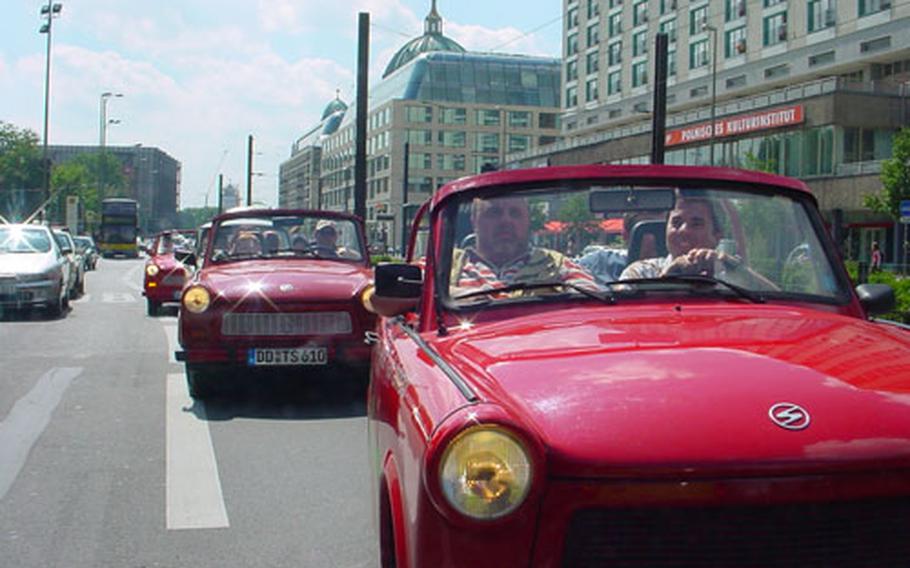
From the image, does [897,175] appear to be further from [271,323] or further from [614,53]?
[614,53]

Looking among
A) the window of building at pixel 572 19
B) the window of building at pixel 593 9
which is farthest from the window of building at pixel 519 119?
the window of building at pixel 593 9

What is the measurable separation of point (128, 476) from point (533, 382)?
4079mm

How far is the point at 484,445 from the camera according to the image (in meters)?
2.24

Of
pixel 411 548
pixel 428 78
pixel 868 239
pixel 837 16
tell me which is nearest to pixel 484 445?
pixel 411 548

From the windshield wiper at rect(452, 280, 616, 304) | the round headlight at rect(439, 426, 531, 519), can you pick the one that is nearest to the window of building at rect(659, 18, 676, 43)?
the windshield wiper at rect(452, 280, 616, 304)

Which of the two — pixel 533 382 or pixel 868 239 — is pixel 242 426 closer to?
pixel 533 382

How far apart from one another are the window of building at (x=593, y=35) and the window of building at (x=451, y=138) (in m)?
25.5

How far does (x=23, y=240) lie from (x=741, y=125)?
41.7m

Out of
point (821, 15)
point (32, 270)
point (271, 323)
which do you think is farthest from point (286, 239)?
point (821, 15)

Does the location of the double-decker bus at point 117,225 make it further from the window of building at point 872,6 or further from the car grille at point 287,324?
the car grille at point 287,324

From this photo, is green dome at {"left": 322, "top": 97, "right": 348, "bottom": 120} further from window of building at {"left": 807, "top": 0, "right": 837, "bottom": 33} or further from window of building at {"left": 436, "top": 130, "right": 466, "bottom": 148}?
window of building at {"left": 807, "top": 0, "right": 837, "bottom": 33}

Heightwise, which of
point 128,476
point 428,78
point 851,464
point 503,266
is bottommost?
point 128,476

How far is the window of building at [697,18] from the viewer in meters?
64.4

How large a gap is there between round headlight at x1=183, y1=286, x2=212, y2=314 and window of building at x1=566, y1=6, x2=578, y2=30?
252 ft
